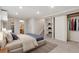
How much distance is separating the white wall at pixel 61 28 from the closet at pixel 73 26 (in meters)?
0.38

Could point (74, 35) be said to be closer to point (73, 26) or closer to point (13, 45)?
point (73, 26)

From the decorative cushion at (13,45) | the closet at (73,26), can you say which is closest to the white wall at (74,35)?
the closet at (73,26)

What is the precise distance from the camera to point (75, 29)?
15.6 feet

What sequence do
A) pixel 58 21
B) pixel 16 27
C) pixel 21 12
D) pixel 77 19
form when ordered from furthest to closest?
pixel 58 21
pixel 77 19
pixel 21 12
pixel 16 27

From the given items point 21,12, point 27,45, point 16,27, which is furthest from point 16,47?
point 21,12

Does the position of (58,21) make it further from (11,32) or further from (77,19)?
(11,32)

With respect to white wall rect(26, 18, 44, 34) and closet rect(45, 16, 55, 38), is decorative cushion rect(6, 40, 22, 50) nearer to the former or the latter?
white wall rect(26, 18, 44, 34)

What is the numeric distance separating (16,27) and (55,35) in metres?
3.78

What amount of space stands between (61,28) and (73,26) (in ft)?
2.45

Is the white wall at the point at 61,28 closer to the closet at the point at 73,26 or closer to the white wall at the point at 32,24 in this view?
the closet at the point at 73,26

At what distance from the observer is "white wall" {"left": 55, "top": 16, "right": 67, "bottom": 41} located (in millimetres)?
4875

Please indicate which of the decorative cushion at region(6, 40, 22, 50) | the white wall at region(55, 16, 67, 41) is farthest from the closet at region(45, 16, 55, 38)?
the decorative cushion at region(6, 40, 22, 50)

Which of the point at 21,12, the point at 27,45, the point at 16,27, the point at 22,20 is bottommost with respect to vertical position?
the point at 27,45

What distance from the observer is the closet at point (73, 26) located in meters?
4.65
